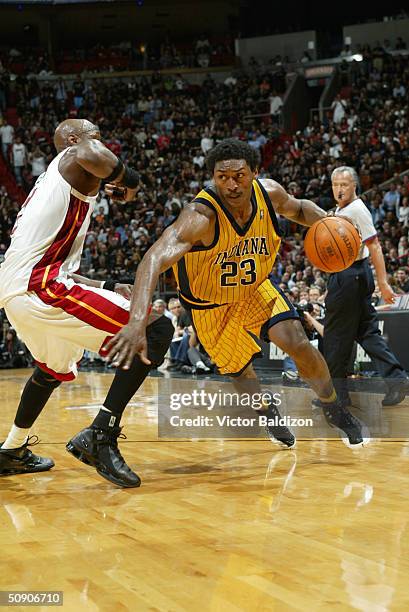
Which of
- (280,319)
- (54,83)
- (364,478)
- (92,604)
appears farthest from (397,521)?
(54,83)

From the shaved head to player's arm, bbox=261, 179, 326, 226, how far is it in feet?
3.16

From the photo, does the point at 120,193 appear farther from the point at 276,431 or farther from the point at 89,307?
the point at 276,431

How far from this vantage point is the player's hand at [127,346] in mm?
2871

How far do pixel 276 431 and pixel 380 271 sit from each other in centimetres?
177

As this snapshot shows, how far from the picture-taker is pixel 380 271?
19.0ft

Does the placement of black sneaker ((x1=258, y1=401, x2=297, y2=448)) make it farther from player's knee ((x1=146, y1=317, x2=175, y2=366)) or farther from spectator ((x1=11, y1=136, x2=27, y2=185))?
spectator ((x1=11, y1=136, x2=27, y2=185))

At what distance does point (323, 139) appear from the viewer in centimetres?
1858

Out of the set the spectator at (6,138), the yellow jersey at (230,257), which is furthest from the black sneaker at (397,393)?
the spectator at (6,138)

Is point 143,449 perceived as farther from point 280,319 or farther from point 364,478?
point 364,478

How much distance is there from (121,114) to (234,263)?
65.4 feet

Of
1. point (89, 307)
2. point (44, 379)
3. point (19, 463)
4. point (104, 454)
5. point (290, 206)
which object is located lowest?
point (19, 463)

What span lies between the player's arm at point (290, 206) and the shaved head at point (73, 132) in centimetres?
96

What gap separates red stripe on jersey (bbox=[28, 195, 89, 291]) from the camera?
3.73m

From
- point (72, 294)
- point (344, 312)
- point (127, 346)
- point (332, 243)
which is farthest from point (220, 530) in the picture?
point (344, 312)
